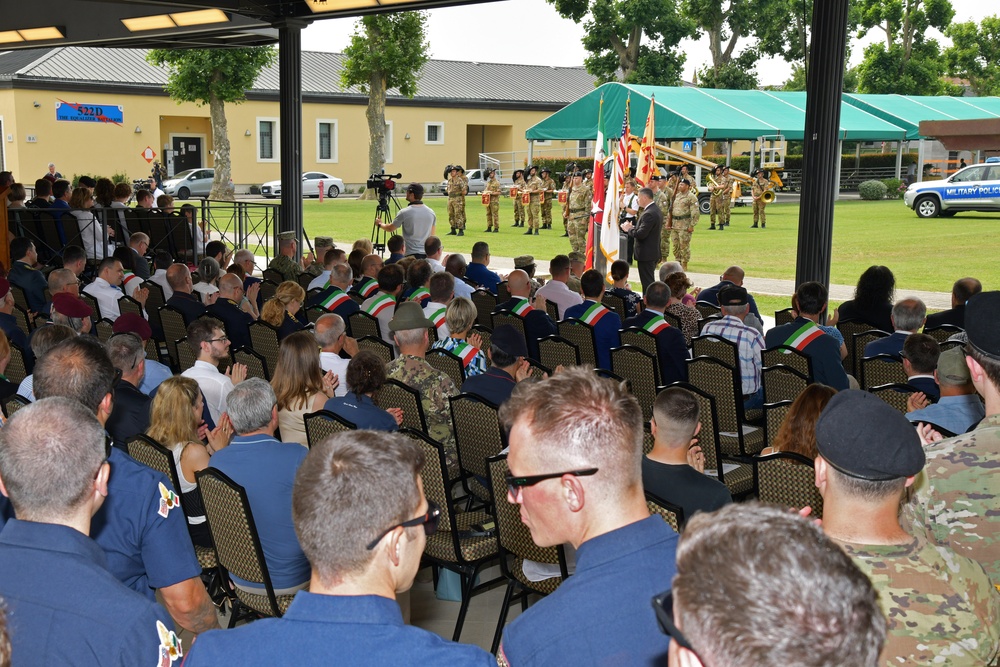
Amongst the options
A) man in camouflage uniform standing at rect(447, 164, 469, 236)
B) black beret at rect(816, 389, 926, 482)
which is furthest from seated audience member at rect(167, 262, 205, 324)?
man in camouflage uniform standing at rect(447, 164, 469, 236)

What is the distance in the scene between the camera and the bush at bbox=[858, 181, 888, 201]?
35.8 meters

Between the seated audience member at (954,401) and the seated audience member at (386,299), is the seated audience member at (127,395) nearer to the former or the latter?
the seated audience member at (386,299)

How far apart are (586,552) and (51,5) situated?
15.4 metres

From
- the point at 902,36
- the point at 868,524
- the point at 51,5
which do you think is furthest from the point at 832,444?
the point at 902,36

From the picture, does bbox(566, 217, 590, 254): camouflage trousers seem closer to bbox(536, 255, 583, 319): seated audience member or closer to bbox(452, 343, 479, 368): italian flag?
bbox(536, 255, 583, 319): seated audience member

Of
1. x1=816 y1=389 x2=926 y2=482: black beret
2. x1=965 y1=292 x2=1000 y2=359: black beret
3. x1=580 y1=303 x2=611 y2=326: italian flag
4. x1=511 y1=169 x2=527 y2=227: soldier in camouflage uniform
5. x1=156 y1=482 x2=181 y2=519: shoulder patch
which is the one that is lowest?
x1=156 y1=482 x2=181 y2=519: shoulder patch

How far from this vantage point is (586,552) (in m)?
1.95

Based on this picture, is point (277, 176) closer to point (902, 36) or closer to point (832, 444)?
point (902, 36)

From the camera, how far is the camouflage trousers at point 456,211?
25.2 m

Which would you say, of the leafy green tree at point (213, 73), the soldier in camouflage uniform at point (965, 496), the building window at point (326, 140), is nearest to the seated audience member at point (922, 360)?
the soldier in camouflage uniform at point (965, 496)

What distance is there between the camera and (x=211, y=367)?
5.27 m

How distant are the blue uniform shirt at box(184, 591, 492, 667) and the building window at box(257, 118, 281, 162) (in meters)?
41.0

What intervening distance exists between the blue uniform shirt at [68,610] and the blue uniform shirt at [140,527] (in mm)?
655

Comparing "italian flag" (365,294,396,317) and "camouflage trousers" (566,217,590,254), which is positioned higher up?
"camouflage trousers" (566,217,590,254)
